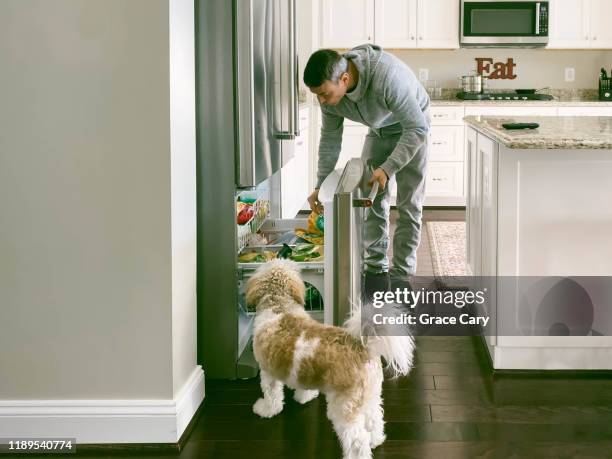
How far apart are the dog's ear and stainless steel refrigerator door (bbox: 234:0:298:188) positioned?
44cm

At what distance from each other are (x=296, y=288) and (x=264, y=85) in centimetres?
89

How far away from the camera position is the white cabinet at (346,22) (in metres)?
6.77

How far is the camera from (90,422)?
219 cm

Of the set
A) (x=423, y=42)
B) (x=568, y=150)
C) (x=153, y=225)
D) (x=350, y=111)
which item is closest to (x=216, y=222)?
(x=153, y=225)

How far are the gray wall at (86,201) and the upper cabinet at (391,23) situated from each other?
4915 mm

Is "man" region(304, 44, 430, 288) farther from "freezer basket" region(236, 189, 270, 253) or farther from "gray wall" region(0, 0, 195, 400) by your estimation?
"gray wall" region(0, 0, 195, 400)

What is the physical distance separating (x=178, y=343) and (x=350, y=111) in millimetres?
1517

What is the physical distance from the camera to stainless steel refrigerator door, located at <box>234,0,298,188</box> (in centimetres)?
256

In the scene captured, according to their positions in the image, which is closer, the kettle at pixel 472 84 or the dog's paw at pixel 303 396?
the dog's paw at pixel 303 396

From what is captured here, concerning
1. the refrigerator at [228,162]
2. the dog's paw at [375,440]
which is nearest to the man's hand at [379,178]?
the refrigerator at [228,162]

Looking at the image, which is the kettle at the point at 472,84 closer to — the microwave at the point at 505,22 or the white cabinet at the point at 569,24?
the microwave at the point at 505,22

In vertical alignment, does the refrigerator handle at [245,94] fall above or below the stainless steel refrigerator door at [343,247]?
above

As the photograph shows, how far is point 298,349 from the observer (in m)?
2.12

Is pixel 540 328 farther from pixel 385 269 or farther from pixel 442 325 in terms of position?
pixel 385 269
